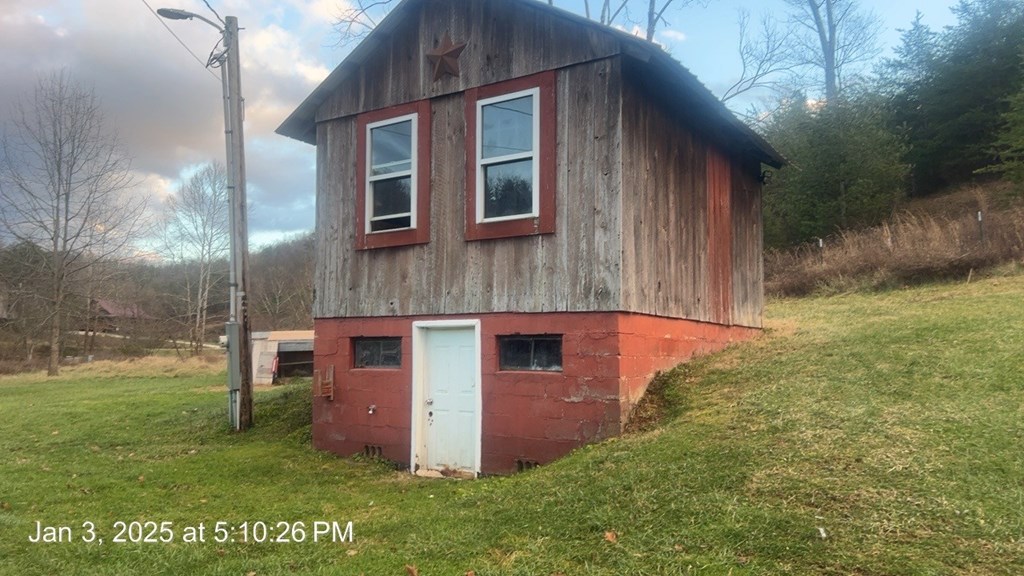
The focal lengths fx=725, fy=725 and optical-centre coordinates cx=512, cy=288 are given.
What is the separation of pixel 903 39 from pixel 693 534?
3465 cm

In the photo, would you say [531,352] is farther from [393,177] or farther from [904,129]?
[904,129]

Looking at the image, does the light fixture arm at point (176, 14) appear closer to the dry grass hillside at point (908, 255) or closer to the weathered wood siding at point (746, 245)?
the weathered wood siding at point (746, 245)

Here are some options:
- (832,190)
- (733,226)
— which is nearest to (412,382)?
(733,226)

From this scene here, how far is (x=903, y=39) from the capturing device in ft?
107

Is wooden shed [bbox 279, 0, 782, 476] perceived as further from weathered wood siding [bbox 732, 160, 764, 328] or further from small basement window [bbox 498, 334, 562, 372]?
weathered wood siding [bbox 732, 160, 764, 328]

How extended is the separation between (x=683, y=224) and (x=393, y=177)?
402 cm

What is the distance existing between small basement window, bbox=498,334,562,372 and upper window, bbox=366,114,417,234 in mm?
2143

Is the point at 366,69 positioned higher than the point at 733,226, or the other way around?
the point at 366,69

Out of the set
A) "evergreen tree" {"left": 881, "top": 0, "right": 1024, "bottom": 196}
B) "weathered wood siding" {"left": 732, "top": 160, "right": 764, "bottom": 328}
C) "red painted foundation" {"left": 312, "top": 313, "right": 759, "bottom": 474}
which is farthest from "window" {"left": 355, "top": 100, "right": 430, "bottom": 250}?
"evergreen tree" {"left": 881, "top": 0, "right": 1024, "bottom": 196}

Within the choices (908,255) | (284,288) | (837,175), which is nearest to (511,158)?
(908,255)

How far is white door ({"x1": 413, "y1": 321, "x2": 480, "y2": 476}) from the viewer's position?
29.7ft

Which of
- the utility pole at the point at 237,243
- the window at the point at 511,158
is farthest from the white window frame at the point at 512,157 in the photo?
the utility pole at the point at 237,243

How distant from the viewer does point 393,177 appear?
391 inches

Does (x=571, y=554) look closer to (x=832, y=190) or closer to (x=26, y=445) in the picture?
(x=26, y=445)
